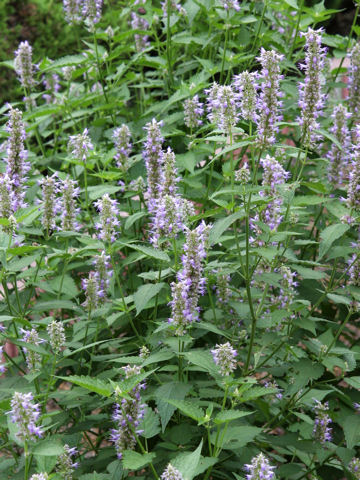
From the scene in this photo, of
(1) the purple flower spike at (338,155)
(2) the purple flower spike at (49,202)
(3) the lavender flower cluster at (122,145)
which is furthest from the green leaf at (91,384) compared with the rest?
(1) the purple flower spike at (338,155)

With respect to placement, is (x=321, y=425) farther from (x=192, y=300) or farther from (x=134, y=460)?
(x=134, y=460)

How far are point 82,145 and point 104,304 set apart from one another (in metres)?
0.92

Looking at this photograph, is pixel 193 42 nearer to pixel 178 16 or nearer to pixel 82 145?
pixel 178 16

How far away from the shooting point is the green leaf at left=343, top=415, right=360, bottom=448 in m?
3.38

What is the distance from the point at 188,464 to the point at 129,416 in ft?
1.58

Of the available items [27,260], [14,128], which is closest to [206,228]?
[27,260]

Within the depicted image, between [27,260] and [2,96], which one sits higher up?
[27,260]

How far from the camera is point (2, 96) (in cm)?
1042

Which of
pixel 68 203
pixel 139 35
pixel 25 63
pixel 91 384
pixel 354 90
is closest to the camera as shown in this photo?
pixel 91 384

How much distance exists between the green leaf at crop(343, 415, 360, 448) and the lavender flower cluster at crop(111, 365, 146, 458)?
1029mm

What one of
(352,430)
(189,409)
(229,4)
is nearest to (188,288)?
(189,409)

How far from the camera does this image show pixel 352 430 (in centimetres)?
345

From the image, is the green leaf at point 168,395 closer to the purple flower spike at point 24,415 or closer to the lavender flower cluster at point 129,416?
the lavender flower cluster at point 129,416

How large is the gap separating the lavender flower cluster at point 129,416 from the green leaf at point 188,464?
0.93 ft
